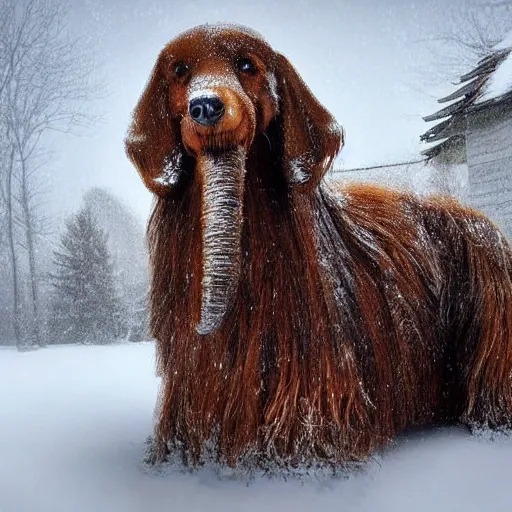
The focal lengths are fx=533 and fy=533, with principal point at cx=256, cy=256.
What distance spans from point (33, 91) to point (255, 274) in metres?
0.59

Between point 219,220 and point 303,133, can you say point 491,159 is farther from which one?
point 219,220

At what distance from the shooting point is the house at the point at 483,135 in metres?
0.99

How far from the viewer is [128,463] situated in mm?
777

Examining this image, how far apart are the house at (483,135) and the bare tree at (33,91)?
0.69m

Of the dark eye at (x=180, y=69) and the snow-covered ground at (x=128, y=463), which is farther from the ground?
the dark eye at (x=180, y=69)

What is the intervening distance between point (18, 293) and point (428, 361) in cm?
75

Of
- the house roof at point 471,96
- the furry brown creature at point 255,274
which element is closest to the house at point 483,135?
the house roof at point 471,96

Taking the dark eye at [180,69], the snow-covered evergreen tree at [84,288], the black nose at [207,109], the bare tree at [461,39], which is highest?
the bare tree at [461,39]

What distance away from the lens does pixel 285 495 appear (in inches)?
28.0

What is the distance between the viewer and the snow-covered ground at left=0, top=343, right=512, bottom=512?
2.25ft

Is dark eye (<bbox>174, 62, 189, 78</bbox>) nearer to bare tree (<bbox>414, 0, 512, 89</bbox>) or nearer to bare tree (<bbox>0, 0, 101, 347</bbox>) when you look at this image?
bare tree (<bbox>0, 0, 101, 347</bbox>)

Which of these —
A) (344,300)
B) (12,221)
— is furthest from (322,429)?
(12,221)

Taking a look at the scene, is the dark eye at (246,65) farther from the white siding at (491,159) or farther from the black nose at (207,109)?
the white siding at (491,159)

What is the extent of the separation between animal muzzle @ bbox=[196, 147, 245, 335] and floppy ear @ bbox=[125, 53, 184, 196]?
7 centimetres
